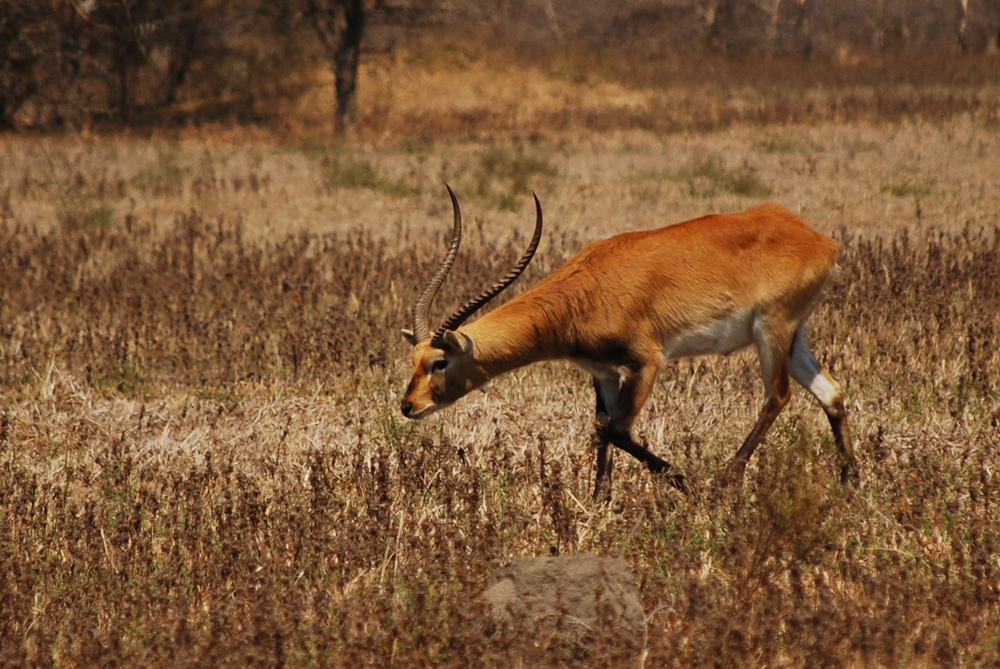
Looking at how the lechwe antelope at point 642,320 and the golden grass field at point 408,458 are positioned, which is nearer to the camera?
the golden grass field at point 408,458

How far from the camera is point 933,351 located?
705 centimetres

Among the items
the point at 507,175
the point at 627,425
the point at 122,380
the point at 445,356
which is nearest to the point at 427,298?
the point at 445,356

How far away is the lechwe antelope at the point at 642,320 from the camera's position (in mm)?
5207

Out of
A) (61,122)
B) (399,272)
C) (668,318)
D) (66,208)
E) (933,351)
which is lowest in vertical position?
(61,122)

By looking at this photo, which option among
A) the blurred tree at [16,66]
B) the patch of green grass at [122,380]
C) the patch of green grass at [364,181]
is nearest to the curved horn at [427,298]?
the patch of green grass at [122,380]

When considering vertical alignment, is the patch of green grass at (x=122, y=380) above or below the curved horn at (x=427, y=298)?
below

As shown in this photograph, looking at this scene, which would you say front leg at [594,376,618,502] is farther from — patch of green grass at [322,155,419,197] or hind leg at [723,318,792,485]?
patch of green grass at [322,155,419,197]

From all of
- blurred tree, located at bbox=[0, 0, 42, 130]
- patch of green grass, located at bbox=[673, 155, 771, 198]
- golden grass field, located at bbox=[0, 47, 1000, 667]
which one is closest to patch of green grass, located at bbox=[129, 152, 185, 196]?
golden grass field, located at bbox=[0, 47, 1000, 667]

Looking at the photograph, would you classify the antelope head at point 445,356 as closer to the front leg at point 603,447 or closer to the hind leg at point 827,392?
the front leg at point 603,447

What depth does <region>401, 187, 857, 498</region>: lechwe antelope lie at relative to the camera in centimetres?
521

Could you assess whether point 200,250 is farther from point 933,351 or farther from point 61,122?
point 61,122

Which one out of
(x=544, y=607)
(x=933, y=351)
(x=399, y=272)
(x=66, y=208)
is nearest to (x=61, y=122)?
(x=66, y=208)

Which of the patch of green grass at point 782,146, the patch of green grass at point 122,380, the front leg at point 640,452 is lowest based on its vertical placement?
the patch of green grass at point 782,146

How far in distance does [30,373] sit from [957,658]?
6.10 m
